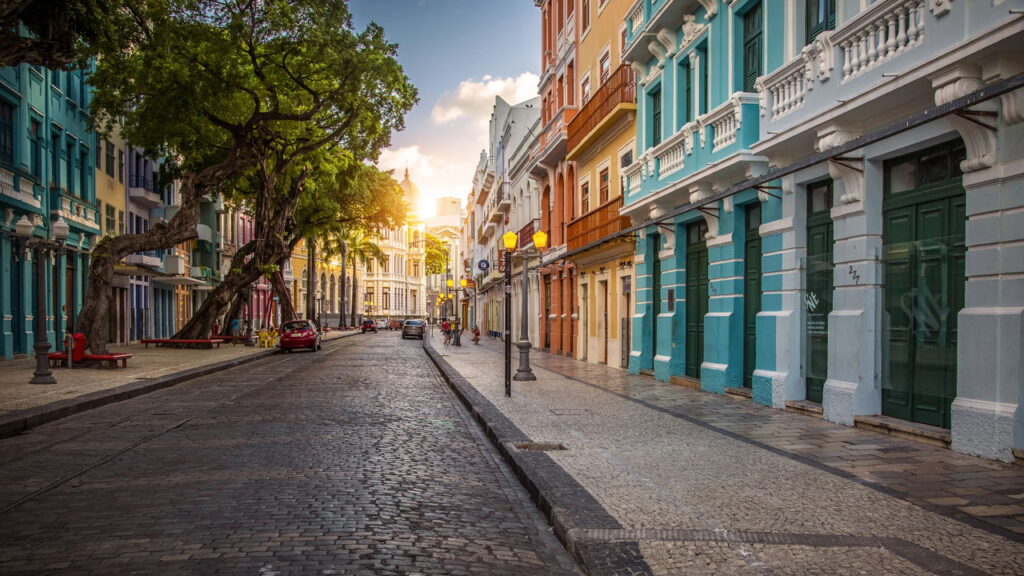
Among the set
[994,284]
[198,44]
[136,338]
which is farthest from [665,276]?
[136,338]

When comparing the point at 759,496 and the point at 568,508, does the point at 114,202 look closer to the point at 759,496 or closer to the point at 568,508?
the point at 568,508

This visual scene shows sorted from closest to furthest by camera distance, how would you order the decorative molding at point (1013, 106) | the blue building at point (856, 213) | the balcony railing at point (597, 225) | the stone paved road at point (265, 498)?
the stone paved road at point (265, 498) < the decorative molding at point (1013, 106) < the blue building at point (856, 213) < the balcony railing at point (597, 225)

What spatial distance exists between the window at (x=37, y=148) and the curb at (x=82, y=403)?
9993 millimetres

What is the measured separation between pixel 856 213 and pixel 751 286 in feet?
12.8

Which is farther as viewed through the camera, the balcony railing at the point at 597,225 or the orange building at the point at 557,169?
the orange building at the point at 557,169

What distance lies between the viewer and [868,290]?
385 inches

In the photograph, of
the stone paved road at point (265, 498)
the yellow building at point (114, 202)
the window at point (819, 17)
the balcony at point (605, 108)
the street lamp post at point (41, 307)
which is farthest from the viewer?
the yellow building at point (114, 202)

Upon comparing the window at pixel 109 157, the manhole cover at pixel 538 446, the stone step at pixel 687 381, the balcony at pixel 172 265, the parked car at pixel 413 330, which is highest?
the window at pixel 109 157

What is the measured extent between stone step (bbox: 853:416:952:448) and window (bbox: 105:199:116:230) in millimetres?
31371

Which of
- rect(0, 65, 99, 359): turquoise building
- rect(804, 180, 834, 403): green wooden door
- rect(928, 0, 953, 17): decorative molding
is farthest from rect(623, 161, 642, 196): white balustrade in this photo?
rect(0, 65, 99, 359): turquoise building

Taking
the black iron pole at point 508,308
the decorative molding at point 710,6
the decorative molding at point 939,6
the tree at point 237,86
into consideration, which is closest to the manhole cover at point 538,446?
the black iron pole at point 508,308

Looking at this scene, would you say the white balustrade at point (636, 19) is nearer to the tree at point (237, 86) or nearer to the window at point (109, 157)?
the tree at point (237, 86)

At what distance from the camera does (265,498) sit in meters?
6.29

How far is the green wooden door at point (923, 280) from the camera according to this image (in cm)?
855
